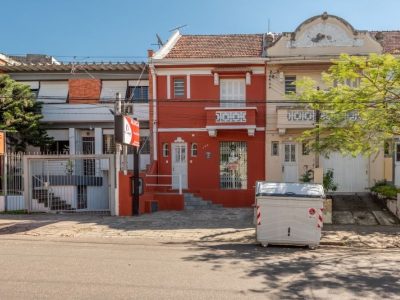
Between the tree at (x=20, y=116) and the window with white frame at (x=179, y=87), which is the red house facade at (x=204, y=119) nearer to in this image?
the window with white frame at (x=179, y=87)

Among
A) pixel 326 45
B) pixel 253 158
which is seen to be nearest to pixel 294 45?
pixel 326 45

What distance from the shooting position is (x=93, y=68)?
2203cm

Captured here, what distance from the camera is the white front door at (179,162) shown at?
69.6 ft

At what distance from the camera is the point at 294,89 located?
20.8 metres

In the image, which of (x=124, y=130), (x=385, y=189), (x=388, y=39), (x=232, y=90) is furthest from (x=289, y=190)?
(x=388, y=39)

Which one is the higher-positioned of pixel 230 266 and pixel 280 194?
pixel 280 194

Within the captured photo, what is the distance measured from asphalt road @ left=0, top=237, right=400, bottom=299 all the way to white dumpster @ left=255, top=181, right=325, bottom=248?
334 mm

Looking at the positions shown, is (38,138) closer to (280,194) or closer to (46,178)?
(46,178)

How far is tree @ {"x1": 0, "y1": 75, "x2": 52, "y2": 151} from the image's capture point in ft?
64.8

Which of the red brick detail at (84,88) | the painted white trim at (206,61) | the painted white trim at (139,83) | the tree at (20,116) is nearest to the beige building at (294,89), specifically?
the painted white trim at (206,61)

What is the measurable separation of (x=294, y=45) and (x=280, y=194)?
11330mm

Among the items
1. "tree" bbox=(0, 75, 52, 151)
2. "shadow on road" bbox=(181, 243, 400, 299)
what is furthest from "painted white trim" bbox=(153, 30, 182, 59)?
"shadow on road" bbox=(181, 243, 400, 299)

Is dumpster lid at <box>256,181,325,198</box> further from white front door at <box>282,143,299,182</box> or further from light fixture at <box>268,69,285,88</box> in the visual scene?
light fixture at <box>268,69,285,88</box>

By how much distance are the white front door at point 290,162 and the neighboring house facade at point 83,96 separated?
6.82 m
